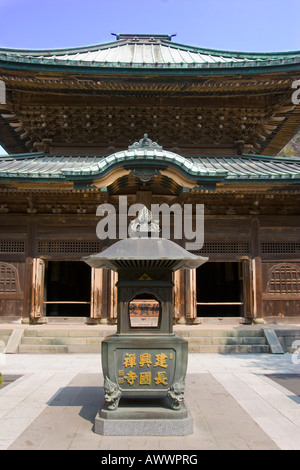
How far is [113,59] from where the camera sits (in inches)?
535

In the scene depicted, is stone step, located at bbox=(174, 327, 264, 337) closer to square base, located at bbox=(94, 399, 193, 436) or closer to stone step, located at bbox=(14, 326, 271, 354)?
stone step, located at bbox=(14, 326, 271, 354)

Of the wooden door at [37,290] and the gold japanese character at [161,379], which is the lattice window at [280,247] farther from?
the gold japanese character at [161,379]

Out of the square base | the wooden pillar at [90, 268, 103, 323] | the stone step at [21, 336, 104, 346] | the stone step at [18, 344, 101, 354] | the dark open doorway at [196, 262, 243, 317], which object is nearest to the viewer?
the square base

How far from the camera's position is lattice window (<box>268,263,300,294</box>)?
37.0ft

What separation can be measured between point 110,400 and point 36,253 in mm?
7636

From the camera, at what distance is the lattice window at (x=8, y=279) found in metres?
11.1

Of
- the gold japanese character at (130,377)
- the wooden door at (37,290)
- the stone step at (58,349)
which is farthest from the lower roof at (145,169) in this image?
the gold japanese character at (130,377)

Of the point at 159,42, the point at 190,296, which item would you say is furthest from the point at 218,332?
the point at 159,42

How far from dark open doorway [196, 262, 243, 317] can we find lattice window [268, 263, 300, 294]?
5.03m

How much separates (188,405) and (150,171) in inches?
239

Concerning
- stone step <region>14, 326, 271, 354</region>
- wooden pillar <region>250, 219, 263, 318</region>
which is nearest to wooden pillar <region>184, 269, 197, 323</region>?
stone step <region>14, 326, 271, 354</region>

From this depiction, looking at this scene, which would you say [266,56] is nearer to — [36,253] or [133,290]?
[36,253]

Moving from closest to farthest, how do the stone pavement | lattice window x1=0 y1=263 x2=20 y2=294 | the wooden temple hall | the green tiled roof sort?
the stone pavement < the green tiled roof < the wooden temple hall < lattice window x1=0 y1=263 x2=20 y2=294

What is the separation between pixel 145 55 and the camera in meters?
14.2
